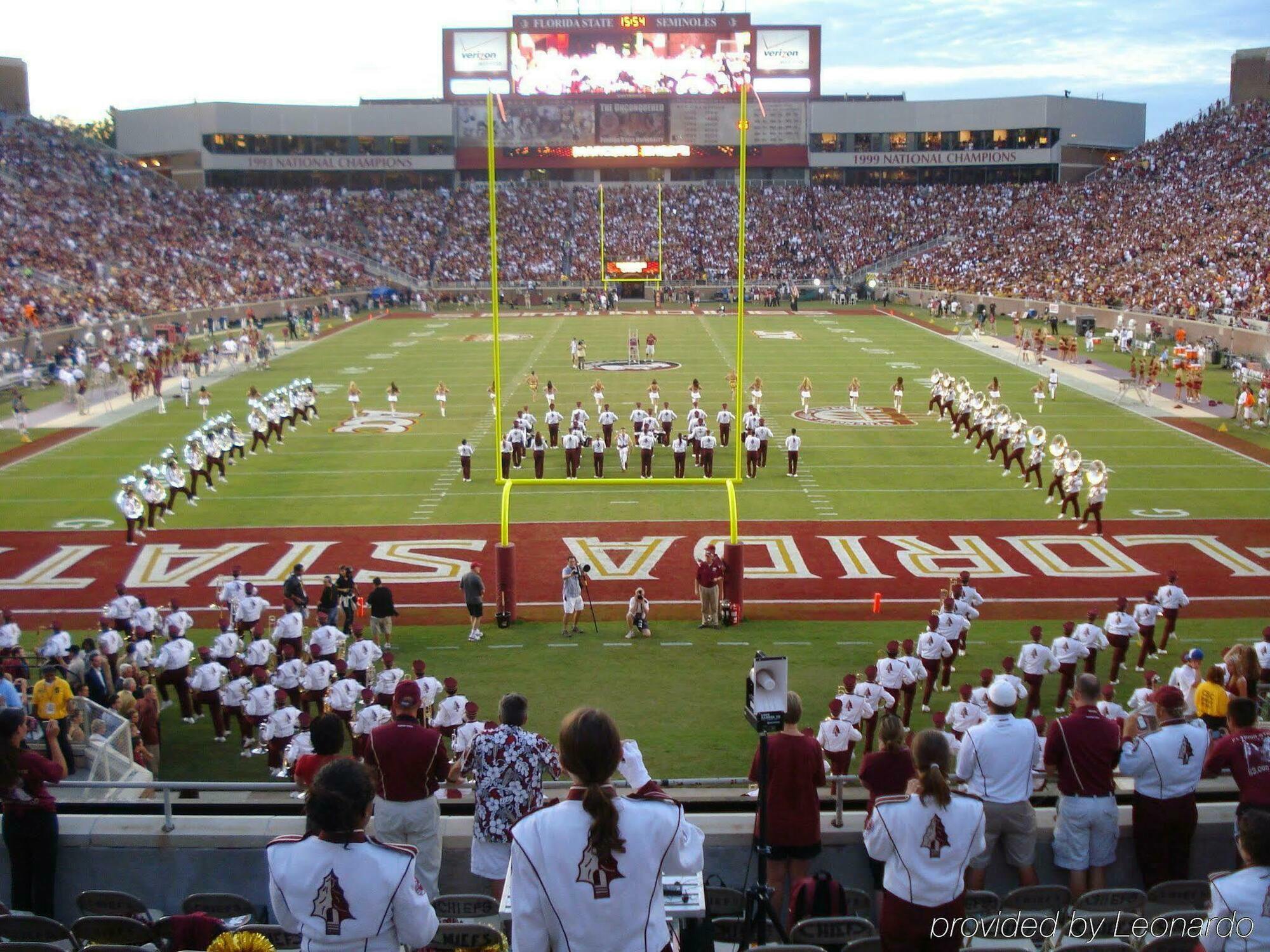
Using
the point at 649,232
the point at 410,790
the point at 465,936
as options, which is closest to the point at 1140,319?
the point at 649,232

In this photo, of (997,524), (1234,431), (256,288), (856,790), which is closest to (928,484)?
(997,524)

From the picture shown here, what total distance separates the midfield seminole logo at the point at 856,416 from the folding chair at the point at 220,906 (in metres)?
20.9

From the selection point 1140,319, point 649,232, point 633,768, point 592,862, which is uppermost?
point 649,232

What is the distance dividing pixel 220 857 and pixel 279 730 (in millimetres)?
3824

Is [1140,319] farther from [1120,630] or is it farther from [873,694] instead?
[873,694]

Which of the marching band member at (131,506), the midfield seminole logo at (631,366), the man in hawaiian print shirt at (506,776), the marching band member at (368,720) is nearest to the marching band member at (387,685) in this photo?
the marching band member at (368,720)

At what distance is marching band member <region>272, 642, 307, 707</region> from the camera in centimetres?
984

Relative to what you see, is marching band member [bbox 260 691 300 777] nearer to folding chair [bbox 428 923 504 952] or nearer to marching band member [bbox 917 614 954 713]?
folding chair [bbox 428 923 504 952]

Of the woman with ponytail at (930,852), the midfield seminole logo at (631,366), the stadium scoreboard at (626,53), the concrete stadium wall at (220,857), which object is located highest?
the stadium scoreboard at (626,53)

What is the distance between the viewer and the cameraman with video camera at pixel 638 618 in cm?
1248

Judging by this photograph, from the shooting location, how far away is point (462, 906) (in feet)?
15.6

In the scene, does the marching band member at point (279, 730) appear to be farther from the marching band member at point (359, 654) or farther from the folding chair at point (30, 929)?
the folding chair at point (30, 929)

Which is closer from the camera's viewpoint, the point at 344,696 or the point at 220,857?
the point at 220,857

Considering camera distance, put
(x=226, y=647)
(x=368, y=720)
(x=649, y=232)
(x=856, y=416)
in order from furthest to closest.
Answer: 1. (x=649, y=232)
2. (x=856, y=416)
3. (x=226, y=647)
4. (x=368, y=720)
